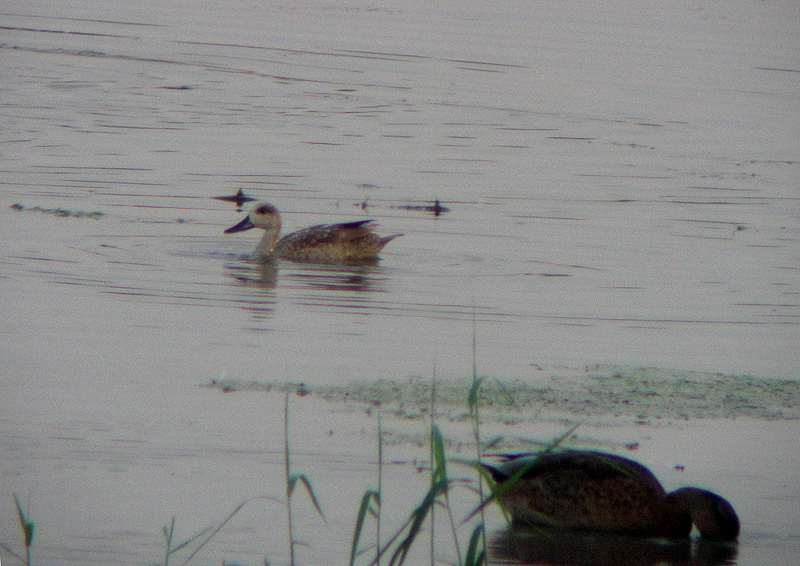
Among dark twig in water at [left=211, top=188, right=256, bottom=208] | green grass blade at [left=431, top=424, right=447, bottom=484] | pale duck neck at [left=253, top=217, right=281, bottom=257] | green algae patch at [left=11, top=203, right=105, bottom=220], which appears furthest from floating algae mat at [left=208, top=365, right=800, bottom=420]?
dark twig in water at [left=211, top=188, right=256, bottom=208]

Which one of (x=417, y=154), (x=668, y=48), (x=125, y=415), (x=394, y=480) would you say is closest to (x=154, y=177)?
(x=417, y=154)

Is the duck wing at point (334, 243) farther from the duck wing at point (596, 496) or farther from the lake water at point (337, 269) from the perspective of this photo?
the duck wing at point (596, 496)

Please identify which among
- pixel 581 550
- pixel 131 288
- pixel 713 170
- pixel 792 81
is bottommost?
pixel 581 550

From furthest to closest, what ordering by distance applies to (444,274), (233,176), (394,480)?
(233,176)
(444,274)
(394,480)

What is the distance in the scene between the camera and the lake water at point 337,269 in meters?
6.71

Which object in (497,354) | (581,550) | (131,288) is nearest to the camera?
(581,550)

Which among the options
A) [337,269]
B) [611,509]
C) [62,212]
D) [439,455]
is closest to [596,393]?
[611,509]

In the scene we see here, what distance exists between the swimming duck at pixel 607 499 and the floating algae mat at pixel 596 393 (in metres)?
1.40

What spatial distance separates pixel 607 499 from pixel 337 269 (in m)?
6.81

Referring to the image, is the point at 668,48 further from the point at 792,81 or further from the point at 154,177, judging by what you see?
the point at 154,177

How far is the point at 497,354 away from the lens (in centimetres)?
918

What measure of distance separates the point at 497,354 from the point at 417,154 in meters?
10.0

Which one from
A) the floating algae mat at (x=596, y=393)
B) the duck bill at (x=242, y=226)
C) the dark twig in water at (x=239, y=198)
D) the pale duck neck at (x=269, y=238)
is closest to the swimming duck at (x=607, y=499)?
the floating algae mat at (x=596, y=393)

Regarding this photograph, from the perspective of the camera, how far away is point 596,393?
27.1ft
